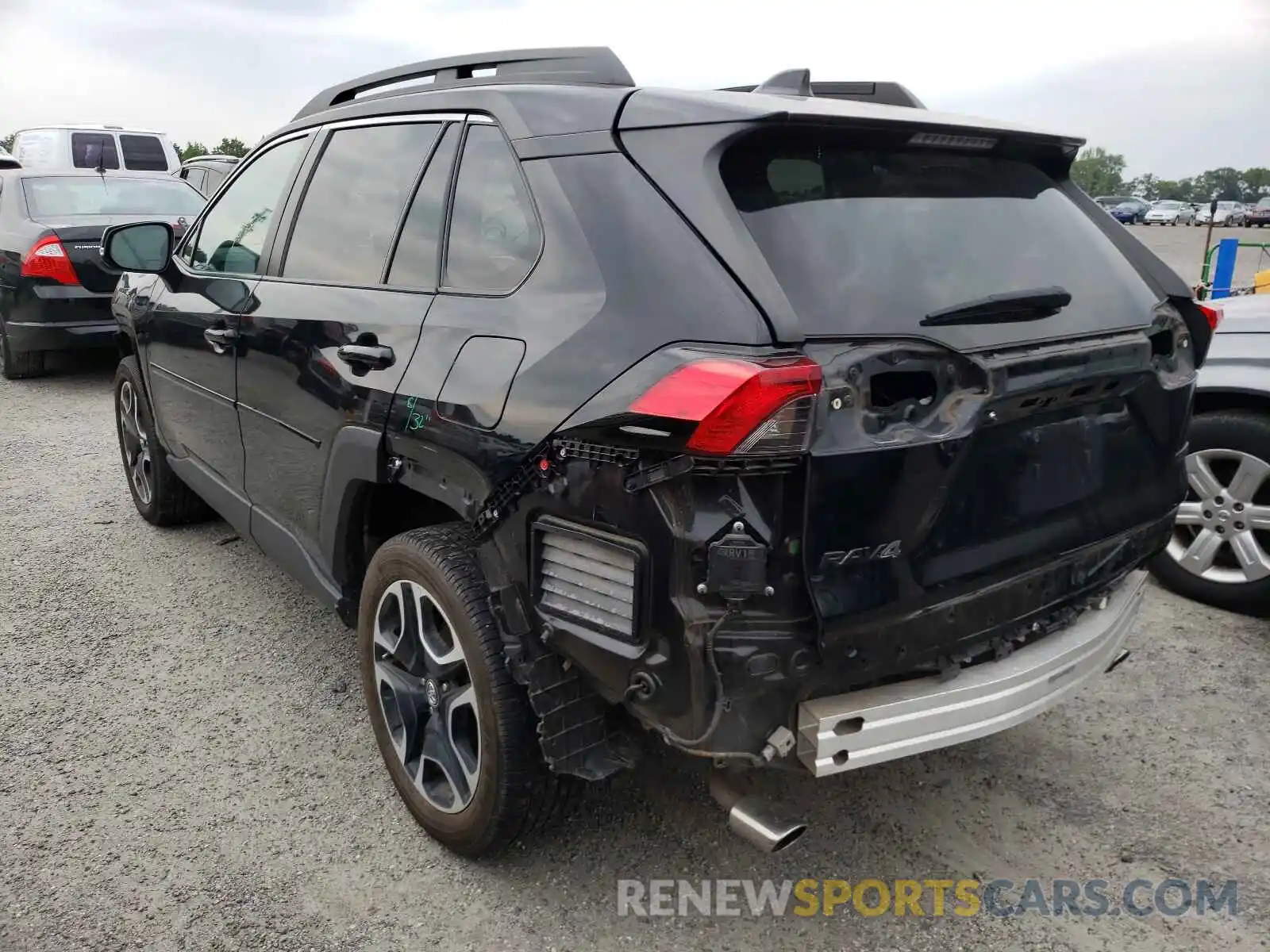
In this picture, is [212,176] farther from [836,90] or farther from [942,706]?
[942,706]

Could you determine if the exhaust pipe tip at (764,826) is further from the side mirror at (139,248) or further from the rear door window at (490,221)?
the side mirror at (139,248)

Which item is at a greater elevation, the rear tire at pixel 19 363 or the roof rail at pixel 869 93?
the roof rail at pixel 869 93

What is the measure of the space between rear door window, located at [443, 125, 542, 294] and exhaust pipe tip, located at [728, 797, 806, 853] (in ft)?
4.25

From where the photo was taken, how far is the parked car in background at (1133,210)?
53188 mm

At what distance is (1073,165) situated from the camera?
8.89ft

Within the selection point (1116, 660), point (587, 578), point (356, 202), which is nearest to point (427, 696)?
point (587, 578)

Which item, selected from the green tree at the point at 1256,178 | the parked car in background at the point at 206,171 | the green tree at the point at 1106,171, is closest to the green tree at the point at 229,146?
the parked car in background at the point at 206,171

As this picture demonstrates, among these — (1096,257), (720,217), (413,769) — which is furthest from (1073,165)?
(413,769)

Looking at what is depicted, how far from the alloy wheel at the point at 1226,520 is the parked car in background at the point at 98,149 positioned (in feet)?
51.7

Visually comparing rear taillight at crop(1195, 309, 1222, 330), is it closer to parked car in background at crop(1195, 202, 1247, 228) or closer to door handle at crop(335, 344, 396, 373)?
door handle at crop(335, 344, 396, 373)

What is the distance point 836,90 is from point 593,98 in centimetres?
105

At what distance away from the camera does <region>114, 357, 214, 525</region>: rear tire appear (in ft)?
15.5

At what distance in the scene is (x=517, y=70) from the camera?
263 cm

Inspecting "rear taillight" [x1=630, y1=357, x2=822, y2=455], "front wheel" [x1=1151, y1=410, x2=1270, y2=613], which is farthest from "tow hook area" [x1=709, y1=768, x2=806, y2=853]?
"front wheel" [x1=1151, y1=410, x2=1270, y2=613]
